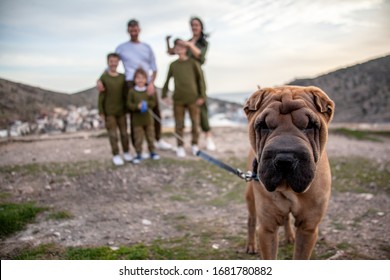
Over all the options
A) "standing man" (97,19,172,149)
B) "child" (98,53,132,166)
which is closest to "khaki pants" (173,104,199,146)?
"standing man" (97,19,172,149)

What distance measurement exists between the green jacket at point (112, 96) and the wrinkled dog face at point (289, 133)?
295cm

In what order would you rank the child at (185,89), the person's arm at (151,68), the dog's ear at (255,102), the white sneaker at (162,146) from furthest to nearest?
the white sneaker at (162,146) < the child at (185,89) < the person's arm at (151,68) < the dog's ear at (255,102)


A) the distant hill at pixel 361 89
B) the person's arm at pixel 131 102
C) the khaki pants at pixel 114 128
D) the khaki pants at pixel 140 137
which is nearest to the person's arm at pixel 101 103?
the khaki pants at pixel 114 128

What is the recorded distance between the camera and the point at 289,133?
158cm

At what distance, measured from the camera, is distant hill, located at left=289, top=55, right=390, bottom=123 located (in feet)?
9.94

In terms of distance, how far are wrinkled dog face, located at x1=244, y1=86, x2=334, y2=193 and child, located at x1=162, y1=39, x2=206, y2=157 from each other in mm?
3258

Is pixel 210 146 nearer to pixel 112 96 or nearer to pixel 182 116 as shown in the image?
pixel 182 116

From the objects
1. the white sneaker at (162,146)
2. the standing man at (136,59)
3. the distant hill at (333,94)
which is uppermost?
the standing man at (136,59)

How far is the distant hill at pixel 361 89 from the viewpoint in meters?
3.03

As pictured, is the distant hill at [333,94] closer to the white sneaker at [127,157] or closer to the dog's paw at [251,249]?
the white sneaker at [127,157]

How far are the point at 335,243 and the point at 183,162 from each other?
7.77ft

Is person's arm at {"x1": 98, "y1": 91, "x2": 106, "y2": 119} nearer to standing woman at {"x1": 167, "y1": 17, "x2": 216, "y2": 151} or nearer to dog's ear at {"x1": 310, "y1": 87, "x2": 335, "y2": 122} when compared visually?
standing woman at {"x1": 167, "y1": 17, "x2": 216, "y2": 151}

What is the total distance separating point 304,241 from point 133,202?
1796 millimetres
